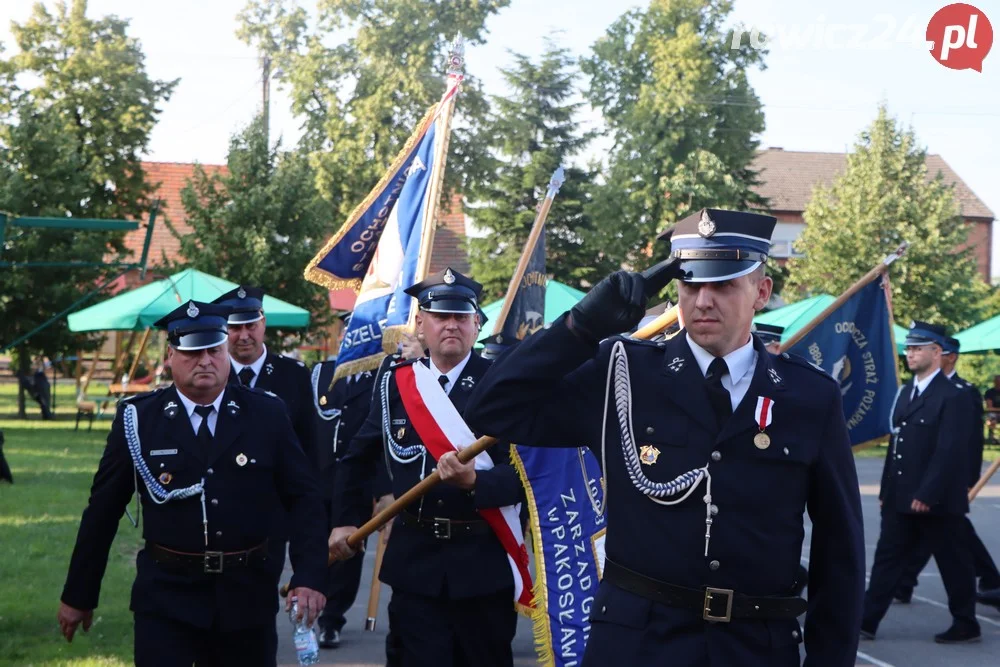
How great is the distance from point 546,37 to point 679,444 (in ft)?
126

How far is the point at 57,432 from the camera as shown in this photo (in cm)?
2648

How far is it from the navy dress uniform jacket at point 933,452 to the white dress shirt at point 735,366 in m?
6.33

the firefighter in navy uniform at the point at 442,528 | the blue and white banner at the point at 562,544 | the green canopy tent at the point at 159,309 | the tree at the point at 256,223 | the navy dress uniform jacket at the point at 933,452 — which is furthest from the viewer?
the tree at the point at 256,223

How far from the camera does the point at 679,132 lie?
41.0 meters

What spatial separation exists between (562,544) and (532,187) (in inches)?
1309

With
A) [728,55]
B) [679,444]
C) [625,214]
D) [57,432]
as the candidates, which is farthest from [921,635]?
[728,55]

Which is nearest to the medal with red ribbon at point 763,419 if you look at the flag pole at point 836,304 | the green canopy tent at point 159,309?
the flag pole at point 836,304

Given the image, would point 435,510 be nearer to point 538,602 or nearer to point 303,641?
point 538,602

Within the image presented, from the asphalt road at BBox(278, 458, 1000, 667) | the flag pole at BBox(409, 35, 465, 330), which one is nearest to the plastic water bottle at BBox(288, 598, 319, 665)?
the asphalt road at BBox(278, 458, 1000, 667)

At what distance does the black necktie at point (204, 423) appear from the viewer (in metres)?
5.30

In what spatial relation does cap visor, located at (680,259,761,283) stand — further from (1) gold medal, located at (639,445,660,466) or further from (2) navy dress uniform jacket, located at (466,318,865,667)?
(1) gold medal, located at (639,445,660,466)

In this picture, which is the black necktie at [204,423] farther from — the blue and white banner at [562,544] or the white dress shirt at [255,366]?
the white dress shirt at [255,366]

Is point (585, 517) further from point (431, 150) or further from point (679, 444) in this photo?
point (431, 150)

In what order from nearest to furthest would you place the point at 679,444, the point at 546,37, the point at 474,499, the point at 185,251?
the point at 679,444
the point at 474,499
the point at 185,251
the point at 546,37
